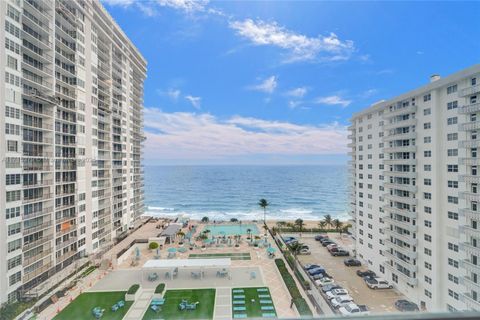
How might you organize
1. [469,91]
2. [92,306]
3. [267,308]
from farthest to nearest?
[92,306] → [267,308] → [469,91]

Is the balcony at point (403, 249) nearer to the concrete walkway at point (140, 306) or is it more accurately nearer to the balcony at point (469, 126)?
the balcony at point (469, 126)

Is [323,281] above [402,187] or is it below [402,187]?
below

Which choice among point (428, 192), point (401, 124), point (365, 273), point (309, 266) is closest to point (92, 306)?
point (309, 266)

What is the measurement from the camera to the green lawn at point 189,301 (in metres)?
12.1

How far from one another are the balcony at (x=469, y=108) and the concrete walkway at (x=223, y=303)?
46.4 ft

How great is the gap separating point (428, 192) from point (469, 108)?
4663 mm

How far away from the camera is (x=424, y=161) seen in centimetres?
1404

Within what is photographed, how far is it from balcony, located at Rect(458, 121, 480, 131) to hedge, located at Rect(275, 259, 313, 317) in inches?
426

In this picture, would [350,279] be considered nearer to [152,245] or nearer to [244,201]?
[152,245]

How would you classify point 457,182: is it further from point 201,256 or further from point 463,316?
point 201,256

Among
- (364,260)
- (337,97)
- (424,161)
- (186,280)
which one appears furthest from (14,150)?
(364,260)

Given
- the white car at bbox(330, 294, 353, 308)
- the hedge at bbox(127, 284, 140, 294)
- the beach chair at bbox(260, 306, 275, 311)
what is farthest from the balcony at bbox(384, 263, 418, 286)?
the hedge at bbox(127, 284, 140, 294)

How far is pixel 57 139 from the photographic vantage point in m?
17.0

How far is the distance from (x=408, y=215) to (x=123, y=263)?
19.8 m
